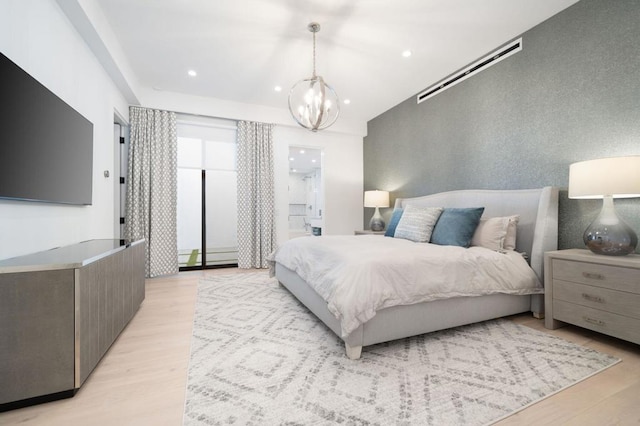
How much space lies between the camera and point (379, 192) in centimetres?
445

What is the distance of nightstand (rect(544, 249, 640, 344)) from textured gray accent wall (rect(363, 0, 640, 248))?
0.50 m

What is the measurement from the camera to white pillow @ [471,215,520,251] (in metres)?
2.49

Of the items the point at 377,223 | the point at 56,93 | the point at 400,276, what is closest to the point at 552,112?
the point at 400,276

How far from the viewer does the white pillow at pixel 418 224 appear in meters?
2.88

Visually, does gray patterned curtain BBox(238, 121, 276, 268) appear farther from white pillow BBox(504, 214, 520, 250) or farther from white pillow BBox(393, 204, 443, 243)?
white pillow BBox(504, 214, 520, 250)

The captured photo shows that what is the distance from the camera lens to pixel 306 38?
2744 mm

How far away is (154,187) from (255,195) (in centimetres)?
147

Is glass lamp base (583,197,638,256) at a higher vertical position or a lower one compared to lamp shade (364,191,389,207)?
lower

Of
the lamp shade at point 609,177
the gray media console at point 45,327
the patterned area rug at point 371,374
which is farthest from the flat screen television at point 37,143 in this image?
the lamp shade at point 609,177

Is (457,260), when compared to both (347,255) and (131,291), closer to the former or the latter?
(347,255)

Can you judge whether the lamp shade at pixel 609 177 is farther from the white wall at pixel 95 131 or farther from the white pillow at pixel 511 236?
the white wall at pixel 95 131

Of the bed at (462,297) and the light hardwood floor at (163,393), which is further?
the bed at (462,297)

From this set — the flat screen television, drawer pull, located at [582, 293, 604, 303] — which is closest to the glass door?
the flat screen television

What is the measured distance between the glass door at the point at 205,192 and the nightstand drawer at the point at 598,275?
425cm
